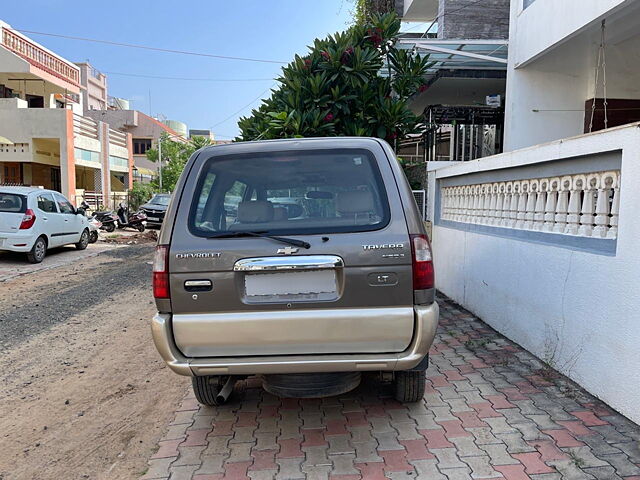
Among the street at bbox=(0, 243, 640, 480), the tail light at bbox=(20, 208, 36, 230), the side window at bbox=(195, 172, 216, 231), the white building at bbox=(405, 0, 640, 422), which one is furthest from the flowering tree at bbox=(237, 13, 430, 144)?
the tail light at bbox=(20, 208, 36, 230)

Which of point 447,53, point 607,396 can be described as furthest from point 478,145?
point 607,396

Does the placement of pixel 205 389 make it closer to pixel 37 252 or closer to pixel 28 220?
pixel 28 220

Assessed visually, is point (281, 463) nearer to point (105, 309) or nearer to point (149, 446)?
point (149, 446)

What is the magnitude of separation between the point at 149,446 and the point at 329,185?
2.01m

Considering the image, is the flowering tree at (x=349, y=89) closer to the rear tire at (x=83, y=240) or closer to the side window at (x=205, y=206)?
the side window at (x=205, y=206)

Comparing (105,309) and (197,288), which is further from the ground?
(197,288)

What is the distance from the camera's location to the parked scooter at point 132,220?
1812 centimetres

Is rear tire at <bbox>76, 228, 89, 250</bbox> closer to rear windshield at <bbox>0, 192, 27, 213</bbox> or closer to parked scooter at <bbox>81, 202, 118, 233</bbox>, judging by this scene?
rear windshield at <bbox>0, 192, 27, 213</bbox>

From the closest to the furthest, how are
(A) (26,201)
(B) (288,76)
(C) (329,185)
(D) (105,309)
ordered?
(C) (329,185) → (D) (105,309) → (B) (288,76) → (A) (26,201)

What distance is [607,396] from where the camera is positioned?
3242 mm

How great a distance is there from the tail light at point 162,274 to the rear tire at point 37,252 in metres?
9.08

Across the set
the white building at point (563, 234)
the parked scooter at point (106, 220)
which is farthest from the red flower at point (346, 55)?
the parked scooter at point (106, 220)

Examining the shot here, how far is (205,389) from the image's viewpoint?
131 inches

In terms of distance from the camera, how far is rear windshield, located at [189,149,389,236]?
2748 millimetres
